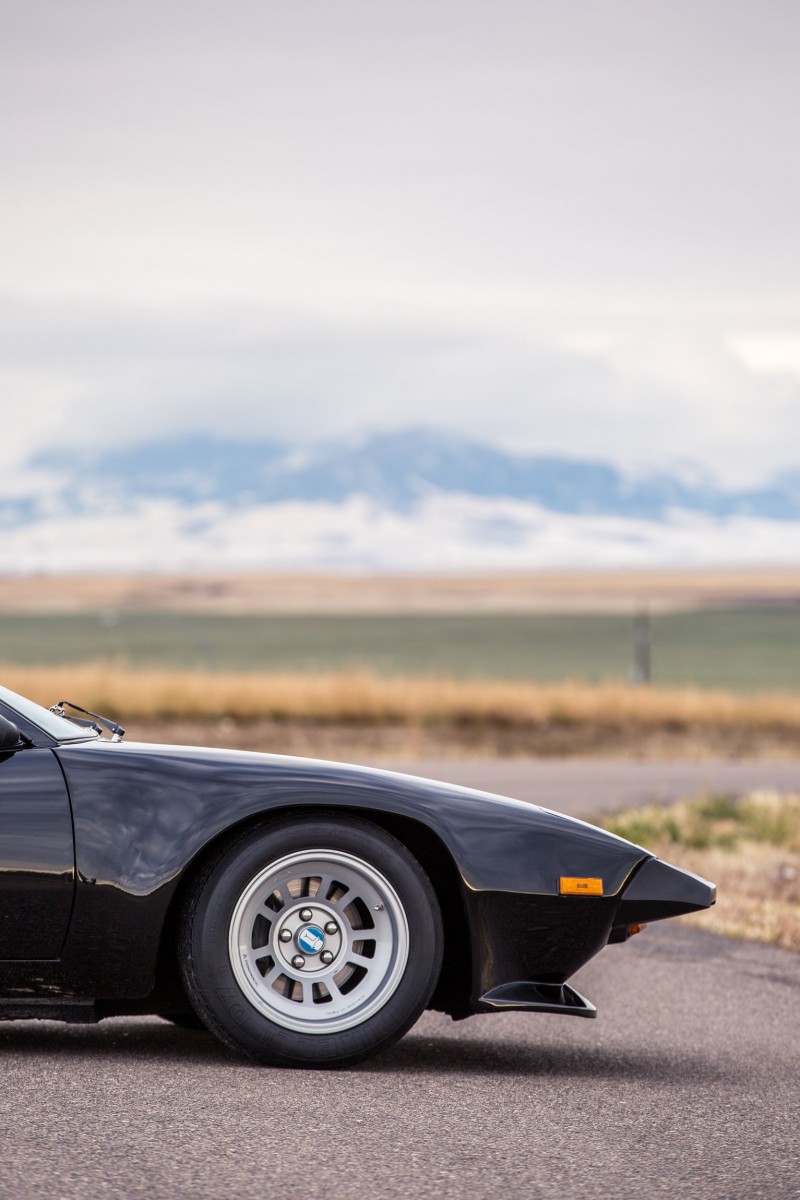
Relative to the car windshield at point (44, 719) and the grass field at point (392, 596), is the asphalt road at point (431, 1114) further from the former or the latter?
the grass field at point (392, 596)

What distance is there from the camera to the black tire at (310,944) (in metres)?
5.01

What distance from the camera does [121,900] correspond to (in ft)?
16.5

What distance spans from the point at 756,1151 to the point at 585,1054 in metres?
1.41

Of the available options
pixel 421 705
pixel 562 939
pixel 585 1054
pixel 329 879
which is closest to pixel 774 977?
pixel 585 1054

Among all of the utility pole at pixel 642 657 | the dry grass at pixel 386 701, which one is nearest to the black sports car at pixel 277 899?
the dry grass at pixel 386 701

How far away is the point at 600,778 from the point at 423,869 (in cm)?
1292

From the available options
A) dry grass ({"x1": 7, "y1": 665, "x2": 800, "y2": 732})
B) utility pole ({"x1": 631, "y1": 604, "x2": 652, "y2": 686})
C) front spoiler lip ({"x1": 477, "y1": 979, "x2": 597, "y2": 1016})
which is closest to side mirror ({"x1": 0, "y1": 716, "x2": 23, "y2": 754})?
front spoiler lip ({"x1": 477, "y1": 979, "x2": 597, "y2": 1016})

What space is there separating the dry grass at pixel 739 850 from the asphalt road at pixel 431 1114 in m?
2.45

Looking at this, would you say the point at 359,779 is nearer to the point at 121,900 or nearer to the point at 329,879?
the point at 329,879

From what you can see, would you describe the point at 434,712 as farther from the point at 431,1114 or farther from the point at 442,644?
the point at 442,644

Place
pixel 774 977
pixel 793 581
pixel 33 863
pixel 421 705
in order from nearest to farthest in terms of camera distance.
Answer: pixel 33 863, pixel 774 977, pixel 421 705, pixel 793 581

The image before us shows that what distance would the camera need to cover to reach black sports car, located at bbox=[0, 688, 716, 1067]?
5.02 meters

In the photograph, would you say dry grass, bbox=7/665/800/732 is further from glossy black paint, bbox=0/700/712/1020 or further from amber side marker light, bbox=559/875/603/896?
amber side marker light, bbox=559/875/603/896

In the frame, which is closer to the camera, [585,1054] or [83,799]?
[83,799]
